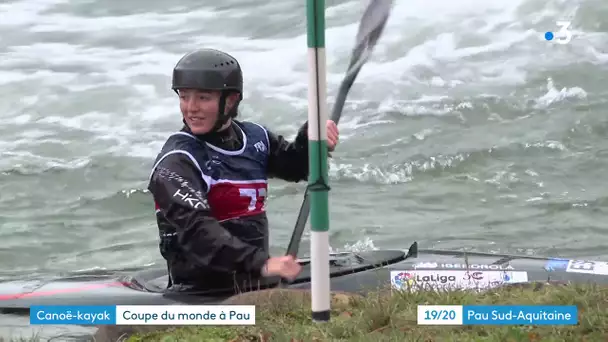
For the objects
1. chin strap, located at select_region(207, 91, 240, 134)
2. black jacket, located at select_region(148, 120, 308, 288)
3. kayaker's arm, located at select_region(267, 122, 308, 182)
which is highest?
chin strap, located at select_region(207, 91, 240, 134)

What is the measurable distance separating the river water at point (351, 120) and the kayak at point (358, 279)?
9.09 feet

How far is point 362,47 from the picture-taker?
207 inches

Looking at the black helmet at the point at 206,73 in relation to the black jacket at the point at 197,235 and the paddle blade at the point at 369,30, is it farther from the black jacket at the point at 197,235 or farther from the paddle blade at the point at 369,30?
the paddle blade at the point at 369,30

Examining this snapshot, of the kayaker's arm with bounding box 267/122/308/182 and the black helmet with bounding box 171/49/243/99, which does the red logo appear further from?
the black helmet with bounding box 171/49/243/99

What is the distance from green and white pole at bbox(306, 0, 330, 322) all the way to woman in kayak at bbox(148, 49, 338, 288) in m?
0.85

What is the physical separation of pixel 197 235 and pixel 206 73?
774mm

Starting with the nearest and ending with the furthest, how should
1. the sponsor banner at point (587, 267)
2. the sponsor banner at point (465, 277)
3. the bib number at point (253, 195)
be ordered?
the bib number at point (253, 195), the sponsor banner at point (465, 277), the sponsor banner at point (587, 267)

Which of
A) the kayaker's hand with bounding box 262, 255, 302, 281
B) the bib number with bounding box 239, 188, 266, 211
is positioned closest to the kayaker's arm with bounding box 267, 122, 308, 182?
the bib number with bounding box 239, 188, 266, 211

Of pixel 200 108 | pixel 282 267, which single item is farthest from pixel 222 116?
pixel 282 267

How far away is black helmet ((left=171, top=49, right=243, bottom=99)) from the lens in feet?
16.1

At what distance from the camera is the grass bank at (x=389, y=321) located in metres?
3.72

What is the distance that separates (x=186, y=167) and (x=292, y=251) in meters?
0.82
